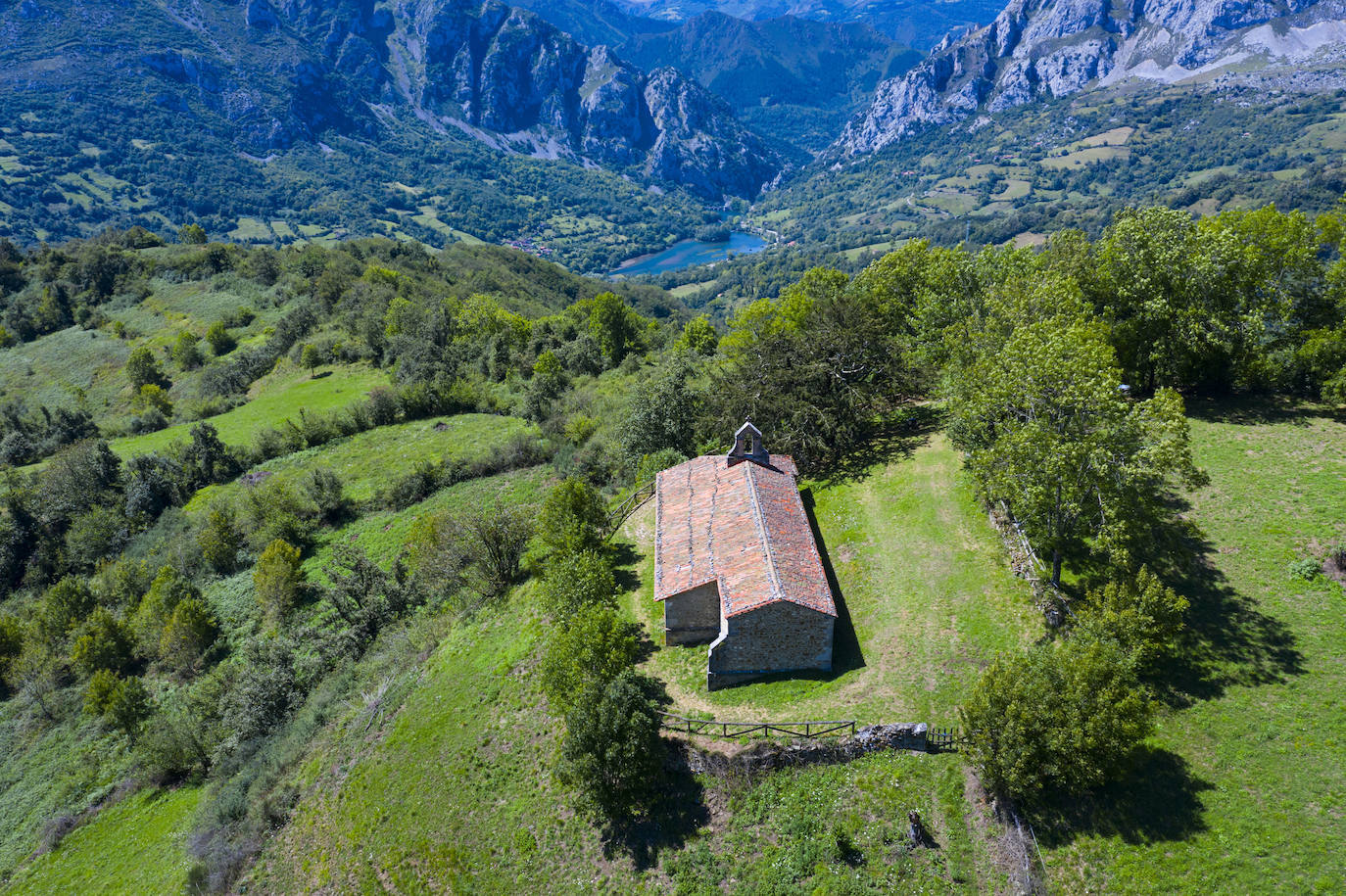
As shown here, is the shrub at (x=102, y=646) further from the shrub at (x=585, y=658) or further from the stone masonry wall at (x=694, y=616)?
the stone masonry wall at (x=694, y=616)

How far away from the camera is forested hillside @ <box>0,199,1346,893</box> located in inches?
854

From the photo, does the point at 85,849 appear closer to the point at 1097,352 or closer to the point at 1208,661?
the point at 1208,661

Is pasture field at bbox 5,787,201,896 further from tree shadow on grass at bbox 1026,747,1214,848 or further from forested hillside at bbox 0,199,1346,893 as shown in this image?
tree shadow on grass at bbox 1026,747,1214,848

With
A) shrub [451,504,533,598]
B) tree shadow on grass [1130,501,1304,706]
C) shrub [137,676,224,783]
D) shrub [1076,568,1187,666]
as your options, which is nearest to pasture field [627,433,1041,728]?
shrub [1076,568,1187,666]

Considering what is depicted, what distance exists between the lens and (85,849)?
34656mm

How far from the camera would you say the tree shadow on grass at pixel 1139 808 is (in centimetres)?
1997

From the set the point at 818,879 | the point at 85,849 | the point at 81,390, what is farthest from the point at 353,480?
the point at 81,390

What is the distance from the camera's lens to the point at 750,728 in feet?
85.5

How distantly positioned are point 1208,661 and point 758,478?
2132cm

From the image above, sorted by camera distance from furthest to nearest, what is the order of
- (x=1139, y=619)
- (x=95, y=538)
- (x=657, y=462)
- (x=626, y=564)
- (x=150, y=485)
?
(x=150, y=485)
(x=95, y=538)
(x=657, y=462)
(x=626, y=564)
(x=1139, y=619)

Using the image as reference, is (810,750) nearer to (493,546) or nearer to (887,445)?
(493,546)

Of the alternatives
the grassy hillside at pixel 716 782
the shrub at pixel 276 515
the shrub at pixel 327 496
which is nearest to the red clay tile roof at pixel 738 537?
the grassy hillside at pixel 716 782

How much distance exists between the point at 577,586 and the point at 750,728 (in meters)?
10.8

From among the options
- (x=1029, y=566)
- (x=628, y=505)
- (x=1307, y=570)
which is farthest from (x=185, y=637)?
(x=1307, y=570)
